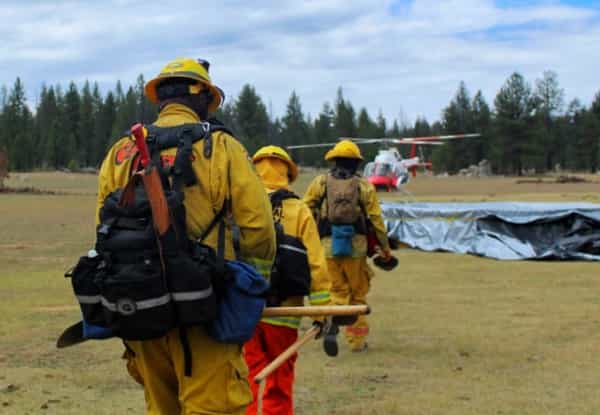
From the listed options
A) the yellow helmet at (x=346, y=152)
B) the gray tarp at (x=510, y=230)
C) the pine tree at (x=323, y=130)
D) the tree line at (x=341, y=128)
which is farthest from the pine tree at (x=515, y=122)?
the yellow helmet at (x=346, y=152)

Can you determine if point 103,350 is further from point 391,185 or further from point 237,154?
point 391,185

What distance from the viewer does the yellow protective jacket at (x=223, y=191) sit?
3594 mm

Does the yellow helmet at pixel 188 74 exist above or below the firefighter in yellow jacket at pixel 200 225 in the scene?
above

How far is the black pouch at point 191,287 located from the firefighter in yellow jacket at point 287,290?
1.66m

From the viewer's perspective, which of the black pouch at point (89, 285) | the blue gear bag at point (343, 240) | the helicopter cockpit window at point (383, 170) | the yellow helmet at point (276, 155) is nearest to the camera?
the black pouch at point (89, 285)

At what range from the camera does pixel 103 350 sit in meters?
8.75

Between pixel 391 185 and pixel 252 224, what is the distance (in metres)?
43.2

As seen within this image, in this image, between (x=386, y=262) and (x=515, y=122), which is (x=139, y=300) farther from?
(x=515, y=122)

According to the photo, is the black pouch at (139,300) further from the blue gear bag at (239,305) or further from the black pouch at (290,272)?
the black pouch at (290,272)

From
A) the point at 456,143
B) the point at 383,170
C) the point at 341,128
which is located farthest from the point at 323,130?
the point at 383,170

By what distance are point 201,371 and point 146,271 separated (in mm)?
525

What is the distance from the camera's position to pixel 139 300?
333cm

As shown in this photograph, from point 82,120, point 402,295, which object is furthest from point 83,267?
point 82,120

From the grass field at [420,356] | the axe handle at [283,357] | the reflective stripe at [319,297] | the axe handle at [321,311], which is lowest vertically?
the grass field at [420,356]
